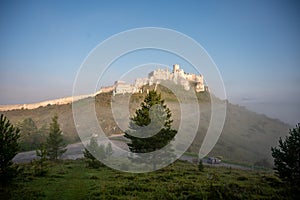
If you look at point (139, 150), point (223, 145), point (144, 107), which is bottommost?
point (223, 145)

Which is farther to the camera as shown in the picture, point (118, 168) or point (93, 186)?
point (118, 168)

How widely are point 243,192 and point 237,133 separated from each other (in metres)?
68.9

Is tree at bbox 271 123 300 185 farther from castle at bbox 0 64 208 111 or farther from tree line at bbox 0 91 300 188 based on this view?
castle at bbox 0 64 208 111

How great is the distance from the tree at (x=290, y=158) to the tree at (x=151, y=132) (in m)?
9.41

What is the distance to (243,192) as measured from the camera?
570 inches

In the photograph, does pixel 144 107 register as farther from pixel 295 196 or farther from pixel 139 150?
pixel 295 196

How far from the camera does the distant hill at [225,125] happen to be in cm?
5178

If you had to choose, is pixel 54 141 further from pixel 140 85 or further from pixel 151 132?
pixel 151 132

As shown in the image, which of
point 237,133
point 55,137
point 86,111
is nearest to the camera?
point 55,137

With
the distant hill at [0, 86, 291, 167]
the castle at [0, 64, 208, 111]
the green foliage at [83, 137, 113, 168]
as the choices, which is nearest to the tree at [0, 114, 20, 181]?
the green foliage at [83, 137, 113, 168]

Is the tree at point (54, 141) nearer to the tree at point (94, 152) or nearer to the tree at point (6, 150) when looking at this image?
the tree at point (94, 152)

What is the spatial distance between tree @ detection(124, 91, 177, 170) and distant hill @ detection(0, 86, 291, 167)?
8.94 m

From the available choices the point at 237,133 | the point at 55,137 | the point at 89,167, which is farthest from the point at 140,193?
the point at 237,133

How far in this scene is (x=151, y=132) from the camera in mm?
22094
